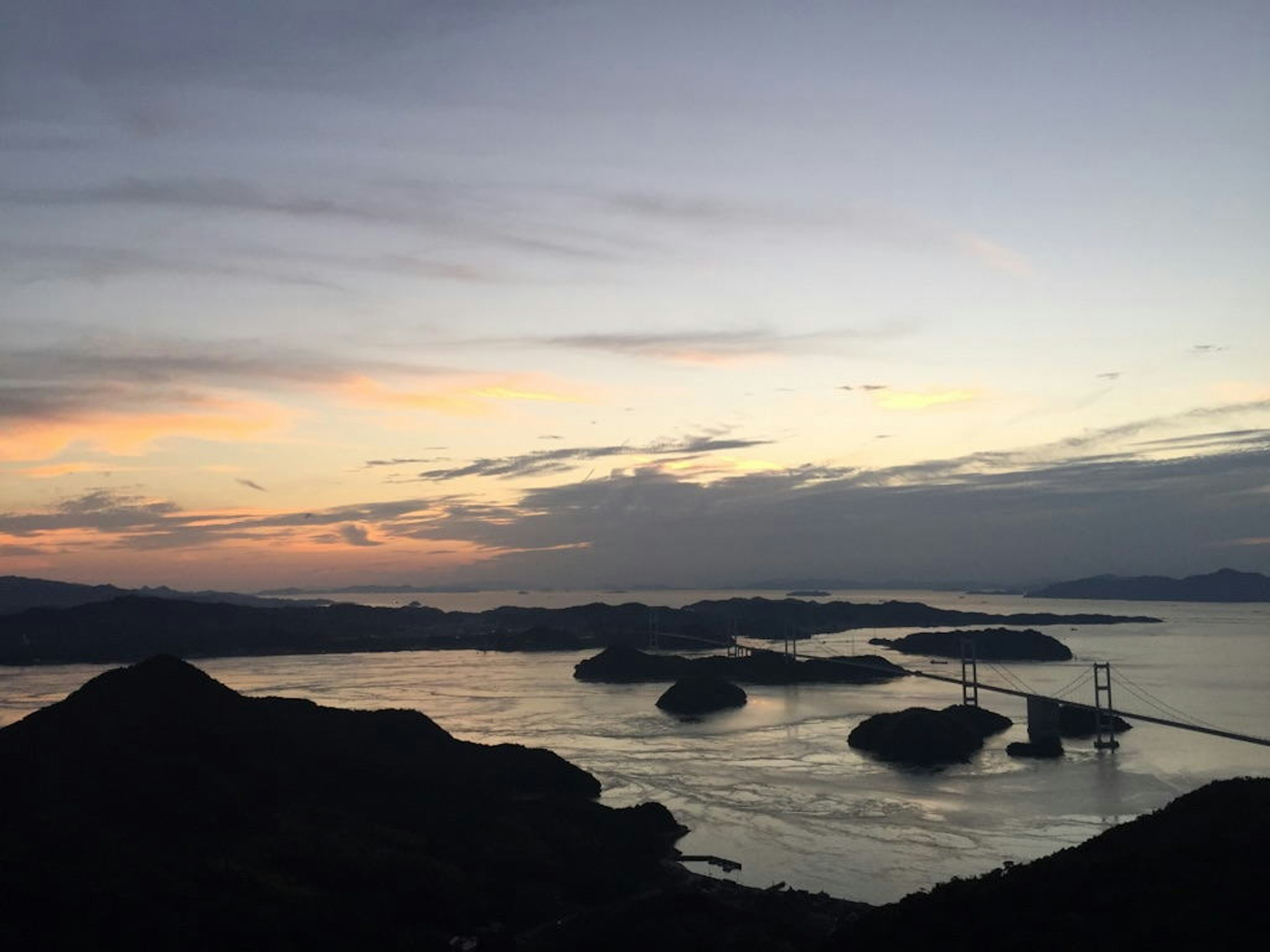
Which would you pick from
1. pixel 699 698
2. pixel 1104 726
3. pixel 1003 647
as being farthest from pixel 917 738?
pixel 1003 647

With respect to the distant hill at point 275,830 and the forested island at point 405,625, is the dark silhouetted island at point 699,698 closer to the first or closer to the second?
the distant hill at point 275,830

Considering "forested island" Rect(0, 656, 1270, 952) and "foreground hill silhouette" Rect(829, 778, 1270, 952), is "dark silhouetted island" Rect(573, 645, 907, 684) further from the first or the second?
"foreground hill silhouette" Rect(829, 778, 1270, 952)

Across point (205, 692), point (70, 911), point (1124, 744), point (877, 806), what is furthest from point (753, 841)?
Answer: point (1124, 744)

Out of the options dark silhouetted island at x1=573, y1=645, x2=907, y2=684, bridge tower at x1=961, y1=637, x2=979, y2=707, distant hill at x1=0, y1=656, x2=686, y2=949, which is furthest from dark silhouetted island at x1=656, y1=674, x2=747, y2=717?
distant hill at x1=0, y1=656, x2=686, y2=949

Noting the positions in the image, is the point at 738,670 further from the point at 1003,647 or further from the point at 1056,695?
the point at 1003,647

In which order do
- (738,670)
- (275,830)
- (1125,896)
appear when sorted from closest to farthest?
(1125,896), (275,830), (738,670)

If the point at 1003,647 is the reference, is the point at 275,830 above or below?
above

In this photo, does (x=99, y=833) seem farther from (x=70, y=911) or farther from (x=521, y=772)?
(x=521, y=772)

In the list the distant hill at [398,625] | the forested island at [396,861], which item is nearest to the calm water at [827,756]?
the forested island at [396,861]
